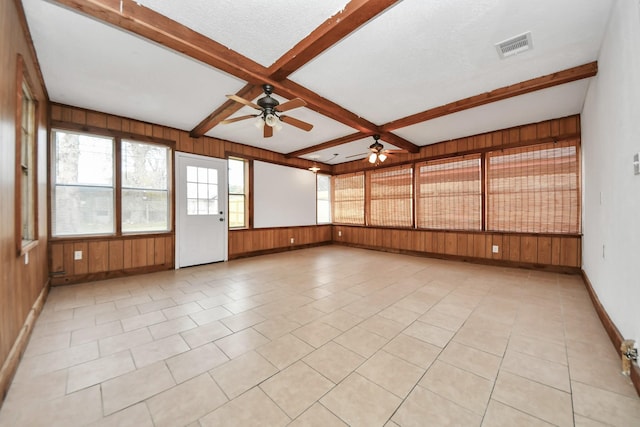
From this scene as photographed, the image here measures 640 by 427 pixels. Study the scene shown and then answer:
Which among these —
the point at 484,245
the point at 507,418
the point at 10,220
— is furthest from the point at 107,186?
the point at 484,245

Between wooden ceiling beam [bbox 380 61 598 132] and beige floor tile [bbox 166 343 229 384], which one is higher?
wooden ceiling beam [bbox 380 61 598 132]

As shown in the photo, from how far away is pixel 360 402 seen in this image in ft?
4.93

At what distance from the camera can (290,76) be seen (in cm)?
288

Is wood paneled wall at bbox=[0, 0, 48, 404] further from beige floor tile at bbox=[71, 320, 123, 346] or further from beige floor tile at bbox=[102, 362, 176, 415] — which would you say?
beige floor tile at bbox=[102, 362, 176, 415]

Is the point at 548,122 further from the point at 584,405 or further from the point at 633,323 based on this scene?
the point at 584,405

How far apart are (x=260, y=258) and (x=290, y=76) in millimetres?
4156

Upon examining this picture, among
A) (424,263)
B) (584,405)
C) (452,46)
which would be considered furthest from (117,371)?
(424,263)

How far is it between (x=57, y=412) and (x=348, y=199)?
7.05 metres

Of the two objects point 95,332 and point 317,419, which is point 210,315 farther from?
point 317,419

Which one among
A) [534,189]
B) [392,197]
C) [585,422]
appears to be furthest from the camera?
[392,197]

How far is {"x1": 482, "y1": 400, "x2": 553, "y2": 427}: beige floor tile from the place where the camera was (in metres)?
1.35

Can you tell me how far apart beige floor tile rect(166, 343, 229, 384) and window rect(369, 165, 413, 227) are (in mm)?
5370

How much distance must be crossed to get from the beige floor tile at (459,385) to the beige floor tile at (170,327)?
2.15 metres

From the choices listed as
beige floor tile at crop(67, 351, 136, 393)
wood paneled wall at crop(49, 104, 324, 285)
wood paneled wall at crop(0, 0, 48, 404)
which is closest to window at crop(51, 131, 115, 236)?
wood paneled wall at crop(49, 104, 324, 285)
